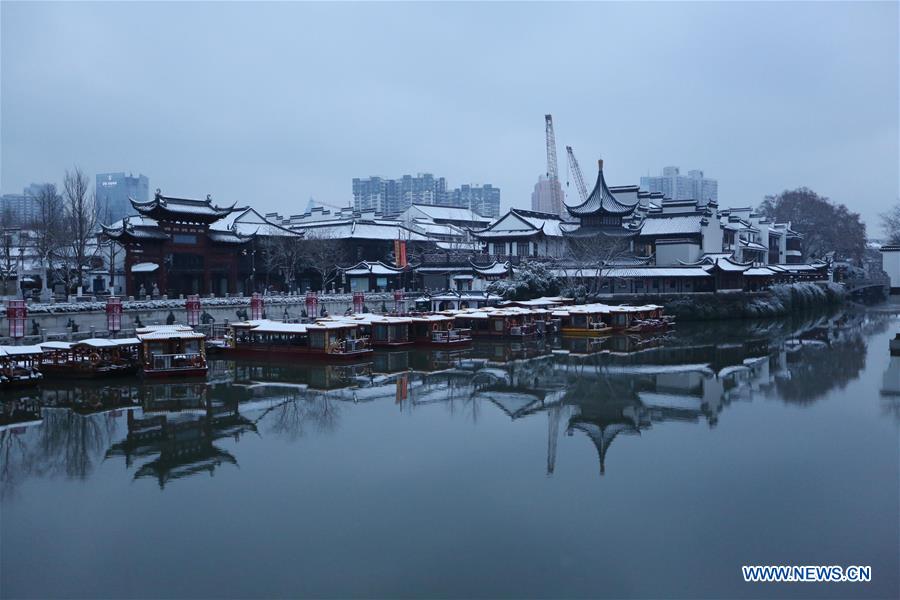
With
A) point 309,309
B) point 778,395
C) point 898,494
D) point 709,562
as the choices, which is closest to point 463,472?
point 709,562

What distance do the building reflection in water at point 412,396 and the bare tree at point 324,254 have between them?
2337 centimetres

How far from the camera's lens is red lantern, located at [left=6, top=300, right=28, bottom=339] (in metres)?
32.1

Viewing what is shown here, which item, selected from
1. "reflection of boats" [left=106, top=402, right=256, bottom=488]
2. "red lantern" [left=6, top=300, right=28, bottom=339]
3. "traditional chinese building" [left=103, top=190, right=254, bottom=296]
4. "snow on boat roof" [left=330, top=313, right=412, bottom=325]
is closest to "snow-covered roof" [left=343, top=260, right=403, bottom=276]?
"traditional chinese building" [left=103, top=190, right=254, bottom=296]

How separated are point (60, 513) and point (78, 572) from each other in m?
3.17

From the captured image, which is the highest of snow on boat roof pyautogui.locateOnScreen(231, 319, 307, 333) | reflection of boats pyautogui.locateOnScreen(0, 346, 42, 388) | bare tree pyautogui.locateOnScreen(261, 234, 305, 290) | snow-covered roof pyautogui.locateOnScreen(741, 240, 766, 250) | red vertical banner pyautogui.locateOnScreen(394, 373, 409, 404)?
snow-covered roof pyautogui.locateOnScreen(741, 240, 766, 250)

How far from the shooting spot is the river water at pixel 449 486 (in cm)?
1167

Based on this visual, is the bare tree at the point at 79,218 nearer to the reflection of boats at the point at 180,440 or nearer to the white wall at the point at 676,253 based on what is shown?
the reflection of boats at the point at 180,440

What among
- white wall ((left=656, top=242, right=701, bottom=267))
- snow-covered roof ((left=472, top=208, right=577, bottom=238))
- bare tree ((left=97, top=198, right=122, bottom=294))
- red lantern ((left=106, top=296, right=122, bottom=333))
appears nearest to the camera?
red lantern ((left=106, top=296, right=122, bottom=333))

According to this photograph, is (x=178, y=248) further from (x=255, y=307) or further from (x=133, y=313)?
(x=133, y=313)

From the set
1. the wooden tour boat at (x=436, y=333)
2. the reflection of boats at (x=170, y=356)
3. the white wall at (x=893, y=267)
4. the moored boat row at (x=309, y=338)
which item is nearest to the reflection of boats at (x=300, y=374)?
the moored boat row at (x=309, y=338)

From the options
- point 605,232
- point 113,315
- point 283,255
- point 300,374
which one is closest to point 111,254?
point 283,255

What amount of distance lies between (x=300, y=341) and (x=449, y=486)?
2107 cm

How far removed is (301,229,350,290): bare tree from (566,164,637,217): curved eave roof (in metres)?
21.6

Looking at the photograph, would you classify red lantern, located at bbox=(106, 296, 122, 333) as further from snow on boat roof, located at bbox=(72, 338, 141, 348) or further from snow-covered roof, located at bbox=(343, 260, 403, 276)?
snow-covered roof, located at bbox=(343, 260, 403, 276)
